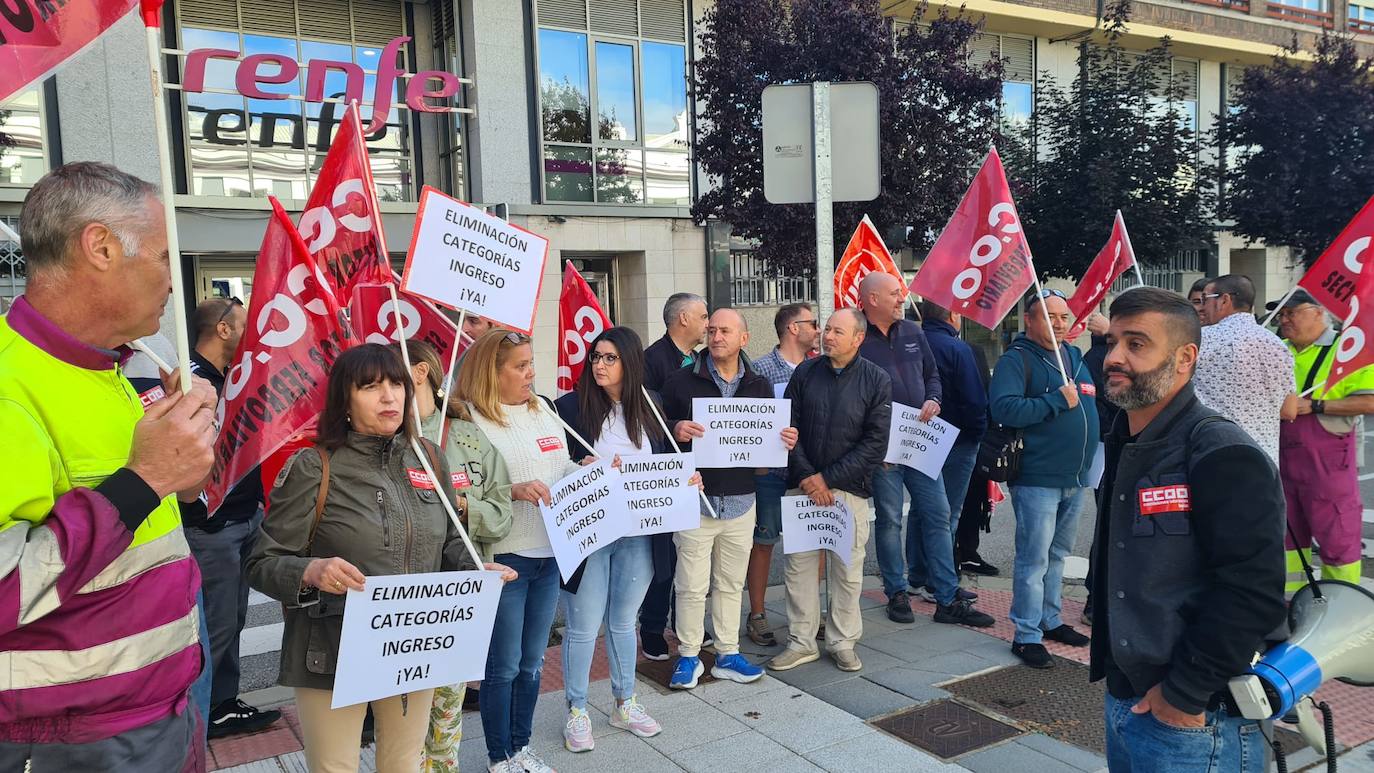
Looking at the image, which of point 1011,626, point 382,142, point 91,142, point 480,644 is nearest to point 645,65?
point 382,142

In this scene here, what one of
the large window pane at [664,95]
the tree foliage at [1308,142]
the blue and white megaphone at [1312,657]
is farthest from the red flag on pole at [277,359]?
the tree foliage at [1308,142]

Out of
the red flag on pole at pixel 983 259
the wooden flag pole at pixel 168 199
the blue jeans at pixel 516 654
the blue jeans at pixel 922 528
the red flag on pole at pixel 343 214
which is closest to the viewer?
the wooden flag pole at pixel 168 199

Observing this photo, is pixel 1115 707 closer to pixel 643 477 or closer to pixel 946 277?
pixel 643 477

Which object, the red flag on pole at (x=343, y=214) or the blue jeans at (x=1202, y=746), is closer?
the blue jeans at (x=1202, y=746)

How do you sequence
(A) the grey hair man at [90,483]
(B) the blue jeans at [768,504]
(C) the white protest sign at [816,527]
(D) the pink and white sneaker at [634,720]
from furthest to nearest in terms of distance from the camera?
(B) the blue jeans at [768,504]
(C) the white protest sign at [816,527]
(D) the pink and white sneaker at [634,720]
(A) the grey hair man at [90,483]

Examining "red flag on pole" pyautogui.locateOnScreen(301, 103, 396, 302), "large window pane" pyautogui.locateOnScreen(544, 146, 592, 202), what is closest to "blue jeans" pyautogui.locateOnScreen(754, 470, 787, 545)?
"red flag on pole" pyautogui.locateOnScreen(301, 103, 396, 302)

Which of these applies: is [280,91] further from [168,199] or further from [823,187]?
[168,199]

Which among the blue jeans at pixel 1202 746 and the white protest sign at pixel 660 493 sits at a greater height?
the white protest sign at pixel 660 493

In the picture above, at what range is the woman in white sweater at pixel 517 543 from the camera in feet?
12.0

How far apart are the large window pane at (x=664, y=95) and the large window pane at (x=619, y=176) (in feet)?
1.46

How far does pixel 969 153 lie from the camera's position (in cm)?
1273

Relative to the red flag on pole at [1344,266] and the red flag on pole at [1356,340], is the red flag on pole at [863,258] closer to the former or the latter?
the red flag on pole at [1344,266]

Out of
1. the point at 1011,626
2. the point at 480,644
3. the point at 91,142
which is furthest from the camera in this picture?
the point at 91,142

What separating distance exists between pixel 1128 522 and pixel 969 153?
11267 millimetres
